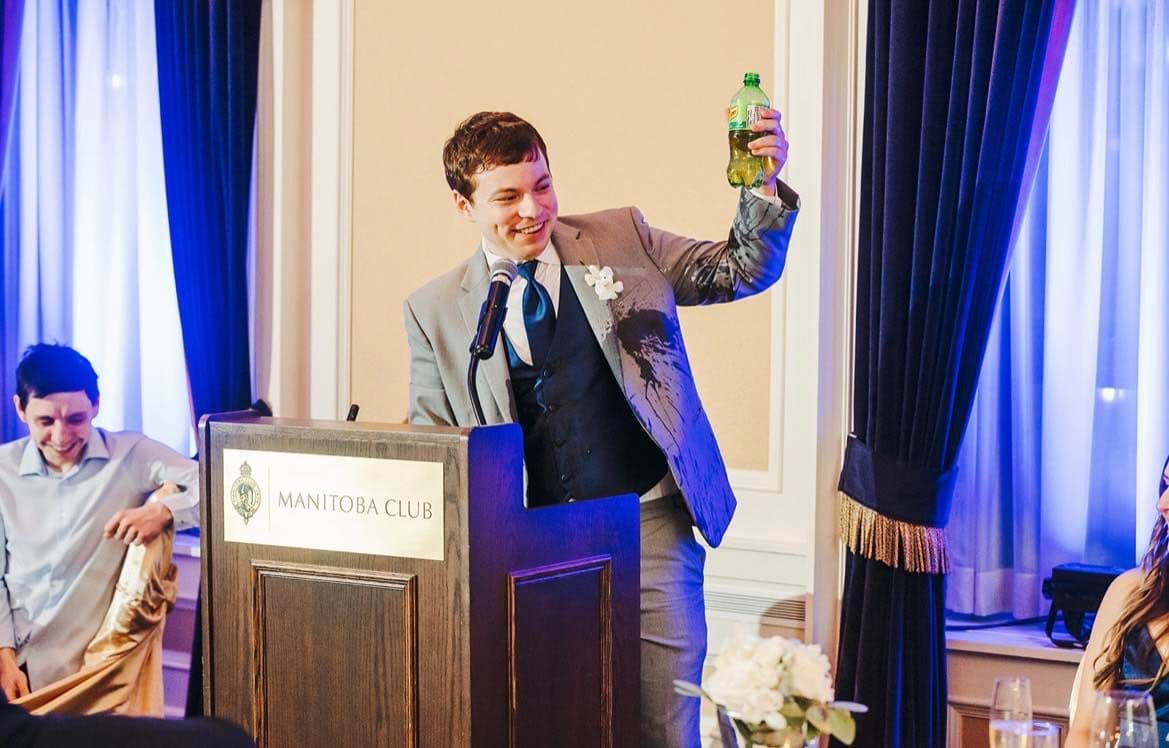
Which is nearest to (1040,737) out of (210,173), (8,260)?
(210,173)

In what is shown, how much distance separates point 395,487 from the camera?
6.67 ft

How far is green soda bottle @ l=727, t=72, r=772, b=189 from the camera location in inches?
107

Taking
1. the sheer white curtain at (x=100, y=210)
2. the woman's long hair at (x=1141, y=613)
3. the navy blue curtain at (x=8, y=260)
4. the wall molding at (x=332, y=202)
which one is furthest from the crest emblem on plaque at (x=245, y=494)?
the navy blue curtain at (x=8, y=260)

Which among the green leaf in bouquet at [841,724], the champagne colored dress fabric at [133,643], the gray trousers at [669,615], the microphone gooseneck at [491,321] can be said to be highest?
the microphone gooseneck at [491,321]

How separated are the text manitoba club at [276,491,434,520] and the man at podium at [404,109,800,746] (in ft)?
2.35

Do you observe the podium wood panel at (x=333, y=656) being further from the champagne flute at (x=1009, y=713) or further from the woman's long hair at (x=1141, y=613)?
the woman's long hair at (x=1141, y=613)

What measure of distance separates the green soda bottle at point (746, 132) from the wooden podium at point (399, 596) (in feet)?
2.82

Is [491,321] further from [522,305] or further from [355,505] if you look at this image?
[522,305]

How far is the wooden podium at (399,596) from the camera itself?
200cm

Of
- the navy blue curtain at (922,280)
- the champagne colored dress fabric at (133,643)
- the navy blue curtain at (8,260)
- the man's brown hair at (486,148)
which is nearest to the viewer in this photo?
the man's brown hair at (486,148)

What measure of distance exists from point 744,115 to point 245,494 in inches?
49.4

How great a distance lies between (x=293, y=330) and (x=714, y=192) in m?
1.62

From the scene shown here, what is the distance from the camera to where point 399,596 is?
203 centimetres

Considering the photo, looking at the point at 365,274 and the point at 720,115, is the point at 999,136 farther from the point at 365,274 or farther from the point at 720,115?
the point at 365,274
